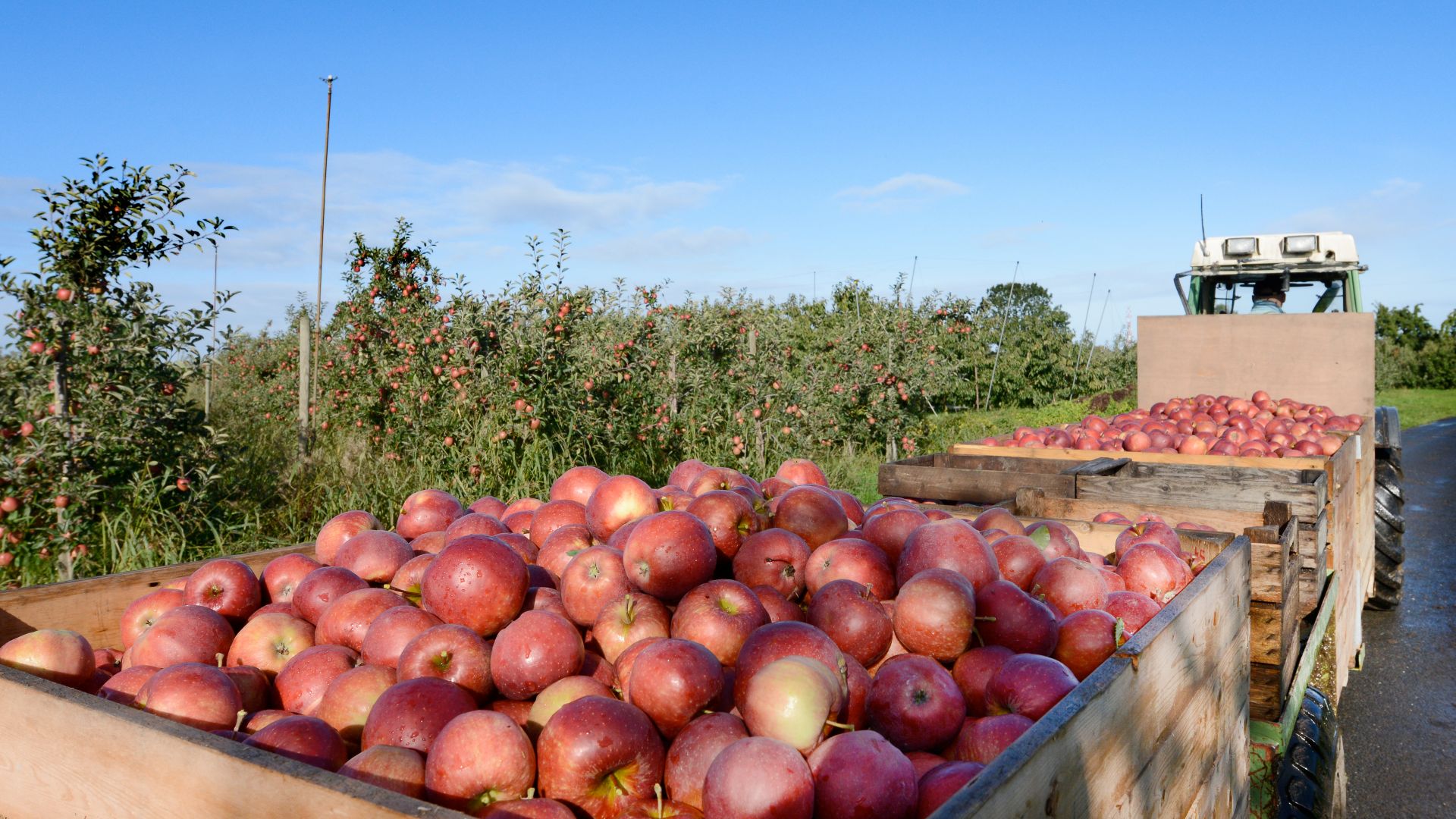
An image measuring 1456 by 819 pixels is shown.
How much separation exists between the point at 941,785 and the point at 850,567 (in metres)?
0.73

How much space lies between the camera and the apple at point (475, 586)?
1.78 metres

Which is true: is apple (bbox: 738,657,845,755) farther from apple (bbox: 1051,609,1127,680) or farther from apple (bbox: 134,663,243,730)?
apple (bbox: 134,663,243,730)

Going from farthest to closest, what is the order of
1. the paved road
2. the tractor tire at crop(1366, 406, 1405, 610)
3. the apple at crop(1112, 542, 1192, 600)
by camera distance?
the tractor tire at crop(1366, 406, 1405, 610) → the paved road → the apple at crop(1112, 542, 1192, 600)

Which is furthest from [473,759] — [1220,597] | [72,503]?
[72,503]

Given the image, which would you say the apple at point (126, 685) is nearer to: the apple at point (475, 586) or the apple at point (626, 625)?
the apple at point (475, 586)

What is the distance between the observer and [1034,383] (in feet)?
83.1

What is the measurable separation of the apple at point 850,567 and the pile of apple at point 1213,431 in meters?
3.63

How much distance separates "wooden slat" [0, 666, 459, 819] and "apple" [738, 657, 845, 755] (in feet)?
1.79

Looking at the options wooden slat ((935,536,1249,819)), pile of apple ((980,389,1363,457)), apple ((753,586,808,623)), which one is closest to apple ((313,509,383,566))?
apple ((753,586,808,623))

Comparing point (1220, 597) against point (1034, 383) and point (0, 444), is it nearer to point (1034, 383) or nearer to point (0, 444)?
point (0, 444)

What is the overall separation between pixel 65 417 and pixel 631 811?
175 inches

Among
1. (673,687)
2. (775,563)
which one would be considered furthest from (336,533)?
(673,687)

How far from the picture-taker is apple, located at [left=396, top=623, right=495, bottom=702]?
1.61 meters

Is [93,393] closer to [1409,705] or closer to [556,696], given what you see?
[556,696]
